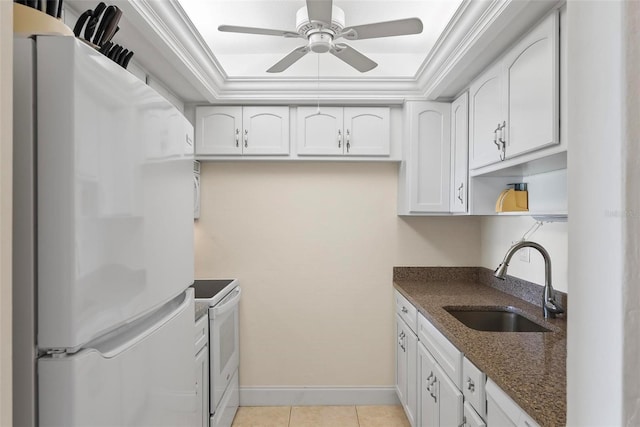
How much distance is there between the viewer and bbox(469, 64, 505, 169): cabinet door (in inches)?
77.0

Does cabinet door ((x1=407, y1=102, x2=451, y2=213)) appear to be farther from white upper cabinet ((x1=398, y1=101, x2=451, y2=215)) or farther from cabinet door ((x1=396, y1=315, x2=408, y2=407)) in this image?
cabinet door ((x1=396, y1=315, x2=408, y2=407))

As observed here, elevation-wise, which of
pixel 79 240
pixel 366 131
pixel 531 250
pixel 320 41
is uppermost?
pixel 320 41

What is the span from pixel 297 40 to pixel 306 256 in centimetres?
160

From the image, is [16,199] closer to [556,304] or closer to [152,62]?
[152,62]

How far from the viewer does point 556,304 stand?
1.94 meters

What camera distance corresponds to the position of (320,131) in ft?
9.39

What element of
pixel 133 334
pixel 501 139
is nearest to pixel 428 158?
pixel 501 139

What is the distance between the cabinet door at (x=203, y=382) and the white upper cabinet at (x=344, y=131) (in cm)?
153

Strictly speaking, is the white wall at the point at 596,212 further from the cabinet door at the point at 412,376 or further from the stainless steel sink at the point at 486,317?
the cabinet door at the point at 412,376

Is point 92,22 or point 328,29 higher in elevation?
point 328,29

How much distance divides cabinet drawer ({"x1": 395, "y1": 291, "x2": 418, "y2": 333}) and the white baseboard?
68 cm

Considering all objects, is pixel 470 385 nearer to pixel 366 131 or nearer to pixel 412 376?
pixel 412 376

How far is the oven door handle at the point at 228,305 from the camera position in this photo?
233cm

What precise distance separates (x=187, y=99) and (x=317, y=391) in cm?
244
